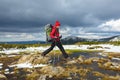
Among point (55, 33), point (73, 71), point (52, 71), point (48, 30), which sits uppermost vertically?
point (48, 30)

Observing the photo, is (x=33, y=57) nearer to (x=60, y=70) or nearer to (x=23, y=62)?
(x=23, y=62)

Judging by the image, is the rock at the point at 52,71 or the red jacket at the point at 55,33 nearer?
the rock at the point at 52,71

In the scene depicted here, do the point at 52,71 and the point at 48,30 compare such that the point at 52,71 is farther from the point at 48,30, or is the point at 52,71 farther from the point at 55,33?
the point at 55,33

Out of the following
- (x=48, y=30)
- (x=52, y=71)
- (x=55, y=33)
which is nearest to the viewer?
(x=52, y=71)

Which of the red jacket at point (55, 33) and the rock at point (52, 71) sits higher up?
the red jacket at point (55, 33)

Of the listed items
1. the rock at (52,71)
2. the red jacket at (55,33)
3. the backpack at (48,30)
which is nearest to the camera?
the rock at (52,71)

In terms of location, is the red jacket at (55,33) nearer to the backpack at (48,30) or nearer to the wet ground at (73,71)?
the backpack at (48,30)

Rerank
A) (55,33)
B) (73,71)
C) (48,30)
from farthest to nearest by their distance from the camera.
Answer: (55,33) → (48,30) → (73,71)

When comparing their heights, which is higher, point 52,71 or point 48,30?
point 48,30

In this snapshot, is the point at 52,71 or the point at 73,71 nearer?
the point at 52,71

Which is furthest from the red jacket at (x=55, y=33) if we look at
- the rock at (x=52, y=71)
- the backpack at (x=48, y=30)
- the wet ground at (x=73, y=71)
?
the rock at (x=52, y=71)

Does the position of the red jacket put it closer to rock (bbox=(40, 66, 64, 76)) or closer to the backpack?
the backpack

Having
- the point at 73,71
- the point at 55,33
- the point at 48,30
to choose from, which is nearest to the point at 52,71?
the point at 73,71

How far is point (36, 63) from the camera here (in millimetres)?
29672
